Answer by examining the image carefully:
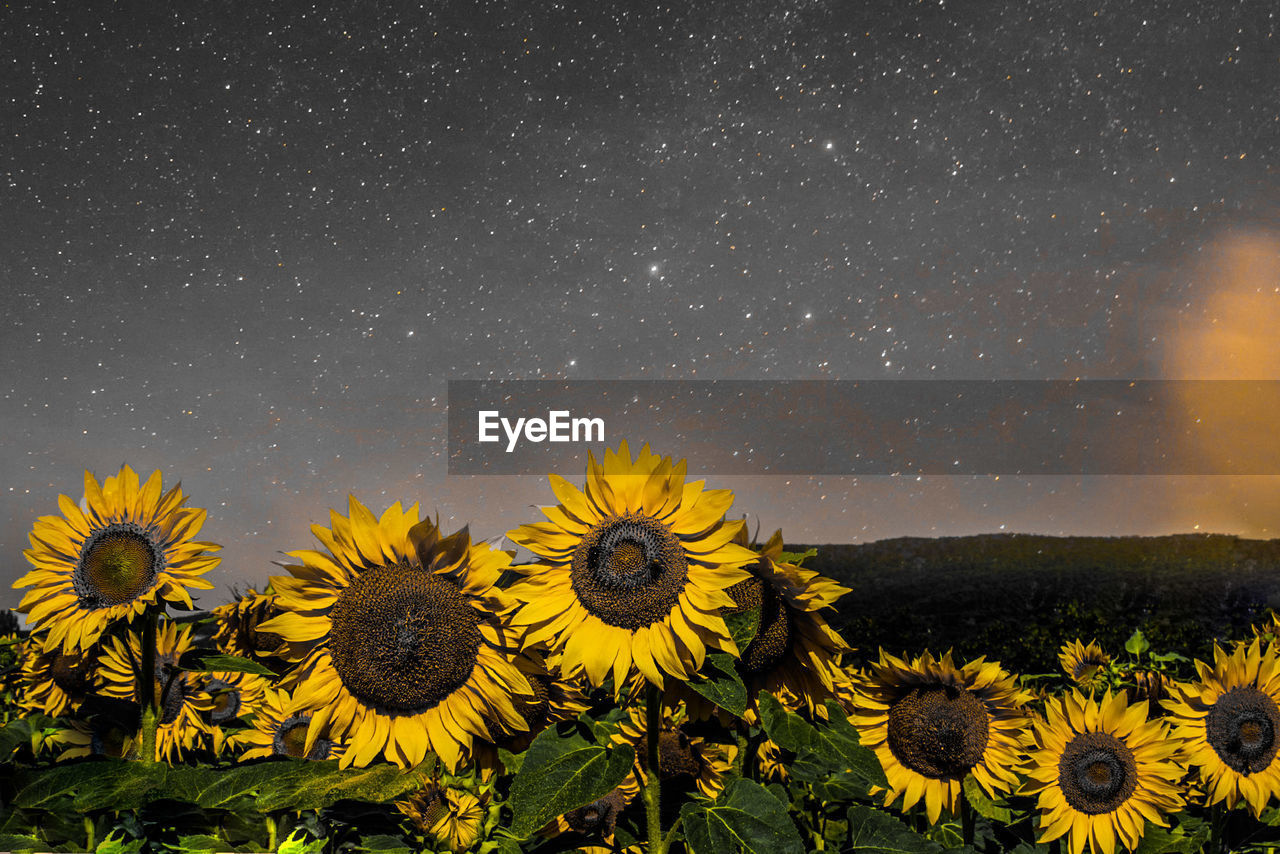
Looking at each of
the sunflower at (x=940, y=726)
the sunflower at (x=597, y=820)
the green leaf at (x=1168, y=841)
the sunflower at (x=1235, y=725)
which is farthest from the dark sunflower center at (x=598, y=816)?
the sunflower at (x=1235, y=725)

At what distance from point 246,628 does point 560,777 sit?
6.02 ft

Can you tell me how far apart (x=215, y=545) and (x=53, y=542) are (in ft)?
1.36

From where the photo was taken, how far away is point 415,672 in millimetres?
1224

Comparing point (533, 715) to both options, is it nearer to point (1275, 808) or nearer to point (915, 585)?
point (1275, 808)

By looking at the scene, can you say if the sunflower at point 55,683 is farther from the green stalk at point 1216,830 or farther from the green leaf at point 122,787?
the green stalk at point 1216,830

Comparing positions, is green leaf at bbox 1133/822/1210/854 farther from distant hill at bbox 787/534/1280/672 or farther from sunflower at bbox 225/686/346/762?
distant hill at bbox 787/534/1280/672

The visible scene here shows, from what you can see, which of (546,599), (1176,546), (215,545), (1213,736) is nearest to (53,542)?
(215,545)

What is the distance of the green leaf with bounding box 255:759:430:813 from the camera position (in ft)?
2.82

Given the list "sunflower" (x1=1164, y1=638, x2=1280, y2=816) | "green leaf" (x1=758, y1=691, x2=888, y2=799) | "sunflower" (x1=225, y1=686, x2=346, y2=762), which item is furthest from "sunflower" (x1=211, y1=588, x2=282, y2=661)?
"sunflower" (x1=1164, y1=638, x2=1280, y2=816)

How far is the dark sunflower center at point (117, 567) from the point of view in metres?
1.89

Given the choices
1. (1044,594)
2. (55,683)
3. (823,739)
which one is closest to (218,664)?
(823,739)

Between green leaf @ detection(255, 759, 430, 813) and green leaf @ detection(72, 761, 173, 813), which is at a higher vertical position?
green leaf @ detection(255, 759, 430, 813)

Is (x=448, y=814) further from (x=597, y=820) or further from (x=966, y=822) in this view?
(x=966, y=822)

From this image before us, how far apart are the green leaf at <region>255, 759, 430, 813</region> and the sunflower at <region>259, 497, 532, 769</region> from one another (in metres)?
0.21
